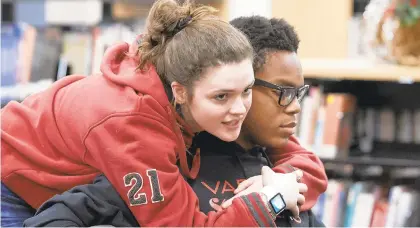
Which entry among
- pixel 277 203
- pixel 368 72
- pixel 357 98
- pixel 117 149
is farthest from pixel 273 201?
pixel 357 98

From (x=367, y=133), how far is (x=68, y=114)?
176 cm

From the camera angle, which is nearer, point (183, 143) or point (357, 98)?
point (183, 143)

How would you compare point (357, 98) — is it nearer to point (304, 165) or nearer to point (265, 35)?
point (304, 165)

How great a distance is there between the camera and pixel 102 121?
1154 mm

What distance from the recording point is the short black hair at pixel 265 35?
130 cm

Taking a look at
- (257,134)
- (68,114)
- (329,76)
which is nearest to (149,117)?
(68,114)

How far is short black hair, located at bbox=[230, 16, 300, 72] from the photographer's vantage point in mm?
1299

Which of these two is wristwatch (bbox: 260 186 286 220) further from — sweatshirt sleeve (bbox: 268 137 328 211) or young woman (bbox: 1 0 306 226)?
sweatshirt sleeve (bbox: 268 137 328 211)

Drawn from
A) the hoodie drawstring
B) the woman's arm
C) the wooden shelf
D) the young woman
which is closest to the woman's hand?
the young woman

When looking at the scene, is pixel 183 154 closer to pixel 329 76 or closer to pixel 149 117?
pixel 149 117

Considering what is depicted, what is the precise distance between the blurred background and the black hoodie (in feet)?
3.22

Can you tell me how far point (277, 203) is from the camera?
1177mm

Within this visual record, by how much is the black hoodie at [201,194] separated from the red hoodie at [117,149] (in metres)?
0.03

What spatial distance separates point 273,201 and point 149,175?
9.0 inches
